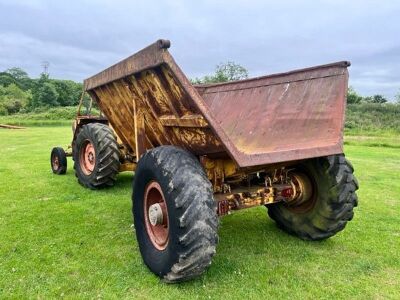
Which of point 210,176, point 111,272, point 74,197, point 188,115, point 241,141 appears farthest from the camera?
point 74,197

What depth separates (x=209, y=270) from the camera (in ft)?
11.5

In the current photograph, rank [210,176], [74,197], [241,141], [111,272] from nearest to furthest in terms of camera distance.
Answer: [111,272], [210,176], [241,141], [74,197]

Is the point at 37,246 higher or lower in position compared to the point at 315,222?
lower

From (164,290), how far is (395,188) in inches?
228

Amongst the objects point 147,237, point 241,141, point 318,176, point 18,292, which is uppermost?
point 241,141

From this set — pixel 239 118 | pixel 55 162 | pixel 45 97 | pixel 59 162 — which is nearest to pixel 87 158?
pixel 59 162

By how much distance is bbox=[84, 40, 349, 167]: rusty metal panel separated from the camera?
116 inches

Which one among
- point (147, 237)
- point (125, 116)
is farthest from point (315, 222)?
point (125, 116)

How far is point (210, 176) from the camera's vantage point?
3.75m

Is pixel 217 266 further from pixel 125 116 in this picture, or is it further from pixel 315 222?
pixel 125 116

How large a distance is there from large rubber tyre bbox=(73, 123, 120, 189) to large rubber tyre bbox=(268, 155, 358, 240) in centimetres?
330

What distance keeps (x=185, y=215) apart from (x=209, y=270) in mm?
849

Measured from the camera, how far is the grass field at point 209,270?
318 centimetres

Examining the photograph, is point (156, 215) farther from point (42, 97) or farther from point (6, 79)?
point (6, 79)
